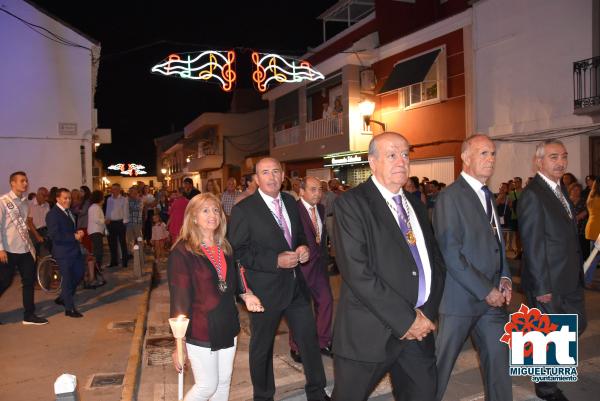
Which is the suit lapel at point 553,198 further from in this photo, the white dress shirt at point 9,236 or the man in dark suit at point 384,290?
the white dress shirt at point 9,236

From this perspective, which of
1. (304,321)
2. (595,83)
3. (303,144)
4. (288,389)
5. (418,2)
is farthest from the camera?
(303,144)

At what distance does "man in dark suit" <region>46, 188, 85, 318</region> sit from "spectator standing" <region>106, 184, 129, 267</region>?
4.38 meters

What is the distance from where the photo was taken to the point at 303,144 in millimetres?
23562

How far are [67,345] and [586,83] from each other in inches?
485

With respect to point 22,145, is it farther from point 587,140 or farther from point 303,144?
point 587,140

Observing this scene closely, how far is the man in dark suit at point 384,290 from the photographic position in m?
2.82

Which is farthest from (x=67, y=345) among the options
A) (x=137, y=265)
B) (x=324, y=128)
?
(x=324, y=128)

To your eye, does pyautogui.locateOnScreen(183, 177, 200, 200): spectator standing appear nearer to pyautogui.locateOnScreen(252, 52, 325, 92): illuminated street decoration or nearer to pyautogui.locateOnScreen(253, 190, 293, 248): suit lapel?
pyautogui.locateOnScreen(252, 52, 325, 92): illuminated street decoration

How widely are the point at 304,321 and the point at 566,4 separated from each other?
40.3 feet

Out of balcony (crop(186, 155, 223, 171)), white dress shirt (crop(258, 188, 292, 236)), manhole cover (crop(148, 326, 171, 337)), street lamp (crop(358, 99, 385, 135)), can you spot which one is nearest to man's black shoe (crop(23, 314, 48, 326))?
manhole cover (crop(148, 326, 171, 337))

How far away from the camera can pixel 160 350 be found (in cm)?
594

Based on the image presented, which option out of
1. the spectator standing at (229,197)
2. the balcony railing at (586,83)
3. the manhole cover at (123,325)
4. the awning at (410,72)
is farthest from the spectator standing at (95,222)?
the balcony railing at (586,83)

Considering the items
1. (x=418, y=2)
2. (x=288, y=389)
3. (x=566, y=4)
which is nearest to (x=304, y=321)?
(x=288, y=389)

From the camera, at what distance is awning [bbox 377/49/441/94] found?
52.6 feet
